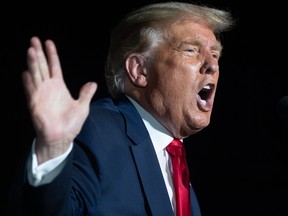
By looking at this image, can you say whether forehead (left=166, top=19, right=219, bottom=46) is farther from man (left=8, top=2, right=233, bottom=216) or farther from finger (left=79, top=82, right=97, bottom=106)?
finger (left=79, top=82, right=97, bottom=106)

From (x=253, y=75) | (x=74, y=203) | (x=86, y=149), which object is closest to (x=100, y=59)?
(x=253, y=75)

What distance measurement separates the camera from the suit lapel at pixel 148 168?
144 cm

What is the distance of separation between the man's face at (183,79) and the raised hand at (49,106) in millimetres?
602

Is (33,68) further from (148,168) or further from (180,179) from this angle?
(180,179)

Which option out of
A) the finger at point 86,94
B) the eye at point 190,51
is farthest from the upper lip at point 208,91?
the finger at point 86,94

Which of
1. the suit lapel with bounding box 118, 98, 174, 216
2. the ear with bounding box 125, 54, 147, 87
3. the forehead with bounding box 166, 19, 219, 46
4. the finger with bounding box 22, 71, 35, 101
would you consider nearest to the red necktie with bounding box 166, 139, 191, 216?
the suit lapel with bounding box 118, 98, 174, 216

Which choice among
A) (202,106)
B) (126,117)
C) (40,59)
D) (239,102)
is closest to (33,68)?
(40,59)

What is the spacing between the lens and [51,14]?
2.10m

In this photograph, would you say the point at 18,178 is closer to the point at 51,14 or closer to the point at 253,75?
the point at 51,14

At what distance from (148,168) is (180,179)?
0.17 metres

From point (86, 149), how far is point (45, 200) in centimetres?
30

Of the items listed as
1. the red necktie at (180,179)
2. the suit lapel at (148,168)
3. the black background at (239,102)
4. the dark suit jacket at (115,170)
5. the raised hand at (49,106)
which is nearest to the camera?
the raised hand at (49,106)

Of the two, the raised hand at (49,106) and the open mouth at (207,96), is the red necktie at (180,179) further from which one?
the raised hand at (49,106)

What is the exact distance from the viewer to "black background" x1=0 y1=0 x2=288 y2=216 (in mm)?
2172
